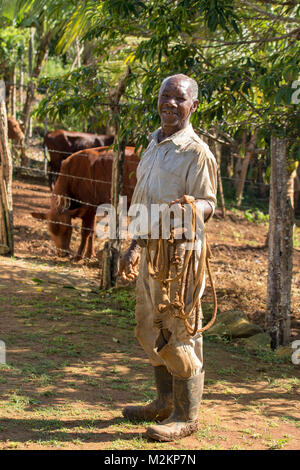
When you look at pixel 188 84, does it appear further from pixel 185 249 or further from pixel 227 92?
pixel 227 92

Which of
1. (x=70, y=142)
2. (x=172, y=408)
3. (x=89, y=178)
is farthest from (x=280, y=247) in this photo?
(x=70, y=142)

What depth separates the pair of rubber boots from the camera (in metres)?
3.56

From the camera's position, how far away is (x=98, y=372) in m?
4.92

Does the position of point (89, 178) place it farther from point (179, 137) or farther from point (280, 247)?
point (179, 137)

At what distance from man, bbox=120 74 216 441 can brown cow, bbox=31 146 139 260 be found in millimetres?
5839

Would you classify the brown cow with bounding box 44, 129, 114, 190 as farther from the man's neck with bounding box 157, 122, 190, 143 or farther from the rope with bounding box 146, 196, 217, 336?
the rope with bounding box 146, 196, 217, 336

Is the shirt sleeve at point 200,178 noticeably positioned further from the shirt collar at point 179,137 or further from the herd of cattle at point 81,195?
the herd of cattle at point 81,195

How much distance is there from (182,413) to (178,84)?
1934 mm

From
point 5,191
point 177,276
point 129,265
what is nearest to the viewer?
point 177,276

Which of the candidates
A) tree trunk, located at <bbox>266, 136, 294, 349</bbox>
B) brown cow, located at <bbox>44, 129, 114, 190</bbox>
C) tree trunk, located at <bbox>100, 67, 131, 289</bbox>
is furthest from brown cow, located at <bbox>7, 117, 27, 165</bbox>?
tree trunk, located at <bbox>266, 136, 294, 349</bbox>

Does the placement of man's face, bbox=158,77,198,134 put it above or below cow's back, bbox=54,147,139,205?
above

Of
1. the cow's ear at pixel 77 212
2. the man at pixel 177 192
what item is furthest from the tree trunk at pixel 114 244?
the man at pixel 177 192

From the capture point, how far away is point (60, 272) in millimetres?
8391
